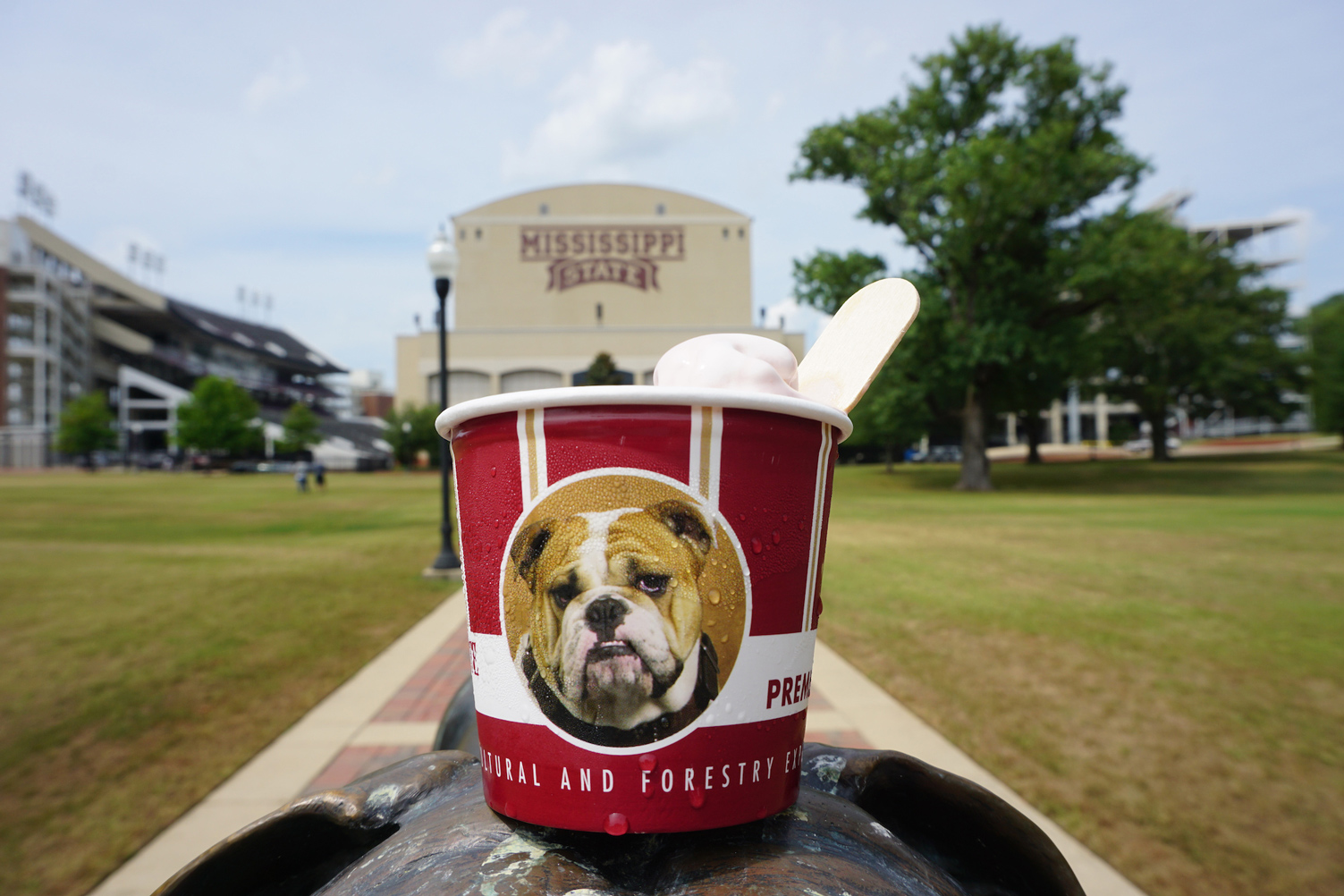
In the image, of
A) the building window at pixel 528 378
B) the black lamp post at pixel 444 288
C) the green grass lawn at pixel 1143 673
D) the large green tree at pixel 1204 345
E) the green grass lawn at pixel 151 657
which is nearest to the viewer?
the green grass lawn at pixel 1143 673

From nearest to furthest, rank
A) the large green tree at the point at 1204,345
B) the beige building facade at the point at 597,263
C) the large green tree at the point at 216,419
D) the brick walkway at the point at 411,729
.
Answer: the brick walkway at the point at 411,729
the large green tree at the point at 1204,345
the large green tree at the point at 216,419
the beige building facade at the point at 597,263

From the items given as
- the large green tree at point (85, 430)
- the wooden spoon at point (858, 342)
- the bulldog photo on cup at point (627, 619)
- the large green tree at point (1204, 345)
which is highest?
the large green tree at point (1204, 345)

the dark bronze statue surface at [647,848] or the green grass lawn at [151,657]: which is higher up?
the dark bronze statue surface at [647,848]

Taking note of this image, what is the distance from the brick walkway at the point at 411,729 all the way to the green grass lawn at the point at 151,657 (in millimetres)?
520

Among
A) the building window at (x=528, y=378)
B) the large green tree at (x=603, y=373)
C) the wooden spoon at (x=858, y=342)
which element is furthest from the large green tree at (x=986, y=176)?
the building window at (x=528, y=378)

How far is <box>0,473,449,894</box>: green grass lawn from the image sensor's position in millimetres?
3342

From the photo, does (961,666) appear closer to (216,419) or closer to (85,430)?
(216,419)

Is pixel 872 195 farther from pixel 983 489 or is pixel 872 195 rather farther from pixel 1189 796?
pixel 1189 796

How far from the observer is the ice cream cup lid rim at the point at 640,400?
77 cm

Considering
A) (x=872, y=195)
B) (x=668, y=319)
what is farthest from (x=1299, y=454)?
(x=668, y=319)

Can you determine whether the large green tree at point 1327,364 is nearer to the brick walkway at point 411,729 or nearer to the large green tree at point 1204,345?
the large green tree at point 1204,345

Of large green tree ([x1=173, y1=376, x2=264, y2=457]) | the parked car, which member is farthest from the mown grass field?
the parked car

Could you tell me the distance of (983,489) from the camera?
2353 centimetres

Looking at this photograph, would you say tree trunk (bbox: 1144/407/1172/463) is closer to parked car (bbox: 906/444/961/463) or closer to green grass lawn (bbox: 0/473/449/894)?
parked car (bbox: 906/444/961/463)
